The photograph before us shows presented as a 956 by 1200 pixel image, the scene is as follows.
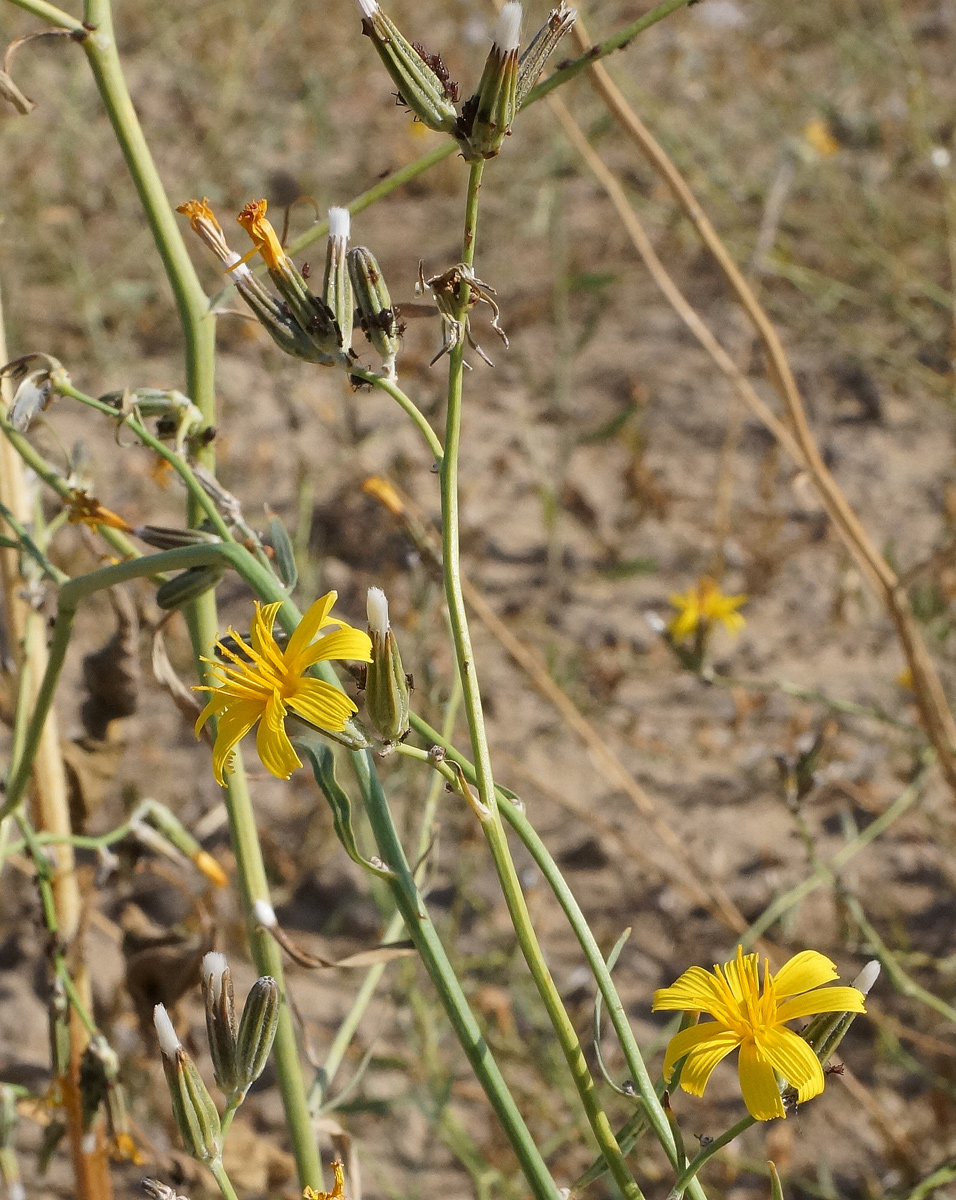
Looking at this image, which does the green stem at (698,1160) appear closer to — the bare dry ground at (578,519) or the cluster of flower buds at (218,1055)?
the cluster of flower buds at (218,1055)

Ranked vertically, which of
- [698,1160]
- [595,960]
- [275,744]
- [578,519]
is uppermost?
[578,519]

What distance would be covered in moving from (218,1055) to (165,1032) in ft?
0.20

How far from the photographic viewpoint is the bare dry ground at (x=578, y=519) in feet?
6.09

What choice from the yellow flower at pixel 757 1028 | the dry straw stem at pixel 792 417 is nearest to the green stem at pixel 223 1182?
the yellow flower at pixel 757 1028

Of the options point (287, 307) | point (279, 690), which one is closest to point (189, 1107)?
point (279, 690)

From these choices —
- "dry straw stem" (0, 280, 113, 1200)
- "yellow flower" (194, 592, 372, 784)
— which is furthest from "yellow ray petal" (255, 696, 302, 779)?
"dry straw stem" (0, 280, 113, 1200)

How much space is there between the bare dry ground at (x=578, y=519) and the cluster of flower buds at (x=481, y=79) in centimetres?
53

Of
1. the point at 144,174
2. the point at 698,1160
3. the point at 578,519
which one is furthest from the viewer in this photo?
the point at 578,519

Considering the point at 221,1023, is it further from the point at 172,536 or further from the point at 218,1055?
the point at 172,536

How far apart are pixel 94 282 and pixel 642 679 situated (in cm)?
A: 196

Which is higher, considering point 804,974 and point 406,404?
point 406,404

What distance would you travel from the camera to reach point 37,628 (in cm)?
118

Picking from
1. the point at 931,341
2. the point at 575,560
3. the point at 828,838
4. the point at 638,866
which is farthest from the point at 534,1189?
the point at 931,341

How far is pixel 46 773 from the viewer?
118 cm
